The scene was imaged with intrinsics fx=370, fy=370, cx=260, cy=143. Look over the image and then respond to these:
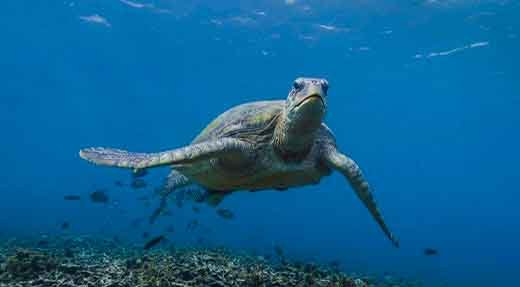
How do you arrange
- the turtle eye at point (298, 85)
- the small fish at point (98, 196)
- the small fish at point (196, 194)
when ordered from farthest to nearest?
the small fish at point (98, 196) → the small fish at point (196, 194) → the turtle eye at point (298, 85)

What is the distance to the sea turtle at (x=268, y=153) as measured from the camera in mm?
4969

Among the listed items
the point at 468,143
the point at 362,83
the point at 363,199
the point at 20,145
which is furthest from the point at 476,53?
the point at 20,145

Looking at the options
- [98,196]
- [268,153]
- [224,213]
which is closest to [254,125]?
[268,153]

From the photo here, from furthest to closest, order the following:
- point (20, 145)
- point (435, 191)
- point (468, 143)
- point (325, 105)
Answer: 1. point (435, 191)
2. point (20, 145)
3. point (468, 143)
4. point (325, 105)

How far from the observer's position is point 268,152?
18.3ft

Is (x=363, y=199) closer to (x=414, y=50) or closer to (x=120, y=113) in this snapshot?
(x=414, y=50)

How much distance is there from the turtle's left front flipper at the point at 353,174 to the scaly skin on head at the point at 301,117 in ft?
1.61

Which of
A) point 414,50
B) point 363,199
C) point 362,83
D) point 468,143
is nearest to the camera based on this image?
point 363,199

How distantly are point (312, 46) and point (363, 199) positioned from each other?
25.0 metres

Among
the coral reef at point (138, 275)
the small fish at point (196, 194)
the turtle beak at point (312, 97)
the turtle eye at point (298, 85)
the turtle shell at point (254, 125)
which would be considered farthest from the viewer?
the small fish at point (196, 194)

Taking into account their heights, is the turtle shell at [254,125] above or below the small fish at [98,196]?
below

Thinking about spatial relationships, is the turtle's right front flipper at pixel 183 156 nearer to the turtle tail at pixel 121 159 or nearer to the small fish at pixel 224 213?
the turtle tail at pixel 121 159

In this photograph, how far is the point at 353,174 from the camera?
5699 mm

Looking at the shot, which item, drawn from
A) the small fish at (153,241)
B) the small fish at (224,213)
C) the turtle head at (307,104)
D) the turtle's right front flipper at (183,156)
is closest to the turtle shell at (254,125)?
the turtle's right front flipper at (183,156)
